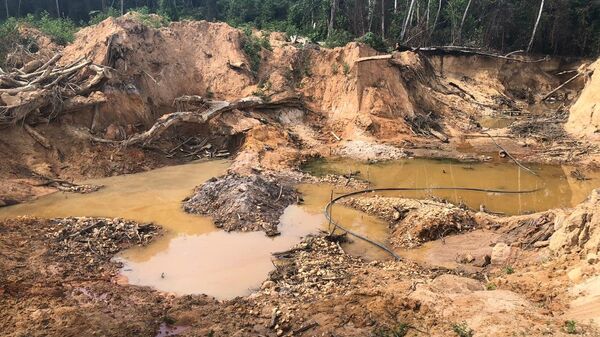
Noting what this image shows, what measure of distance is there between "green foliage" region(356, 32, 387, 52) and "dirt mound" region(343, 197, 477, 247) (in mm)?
12653

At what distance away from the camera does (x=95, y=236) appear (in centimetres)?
880

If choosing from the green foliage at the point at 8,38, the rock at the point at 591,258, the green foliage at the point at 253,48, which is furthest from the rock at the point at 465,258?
the green foliage at the point at 8,38

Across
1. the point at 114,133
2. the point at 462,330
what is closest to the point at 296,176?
the point at 114,133

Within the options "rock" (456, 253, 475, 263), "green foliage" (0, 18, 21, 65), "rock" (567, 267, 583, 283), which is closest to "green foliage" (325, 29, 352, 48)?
"green foliage" (0, 18, 21, 65)

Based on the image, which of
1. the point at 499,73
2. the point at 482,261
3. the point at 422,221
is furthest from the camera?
the point at 499,73

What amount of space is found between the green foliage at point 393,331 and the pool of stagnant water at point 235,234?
2.62 m

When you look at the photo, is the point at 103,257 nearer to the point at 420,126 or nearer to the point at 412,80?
the point at 420,126

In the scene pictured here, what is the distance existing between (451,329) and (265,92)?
13.4 metres

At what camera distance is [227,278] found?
7.71 meters

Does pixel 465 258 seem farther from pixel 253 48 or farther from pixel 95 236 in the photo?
pixel 253 48

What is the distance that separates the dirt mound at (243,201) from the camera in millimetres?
9609

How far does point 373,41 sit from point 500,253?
15.9 meters

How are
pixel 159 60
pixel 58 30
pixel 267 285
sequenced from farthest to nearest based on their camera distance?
pixel 58 30 → pixel 159 60 → pixel 267 285

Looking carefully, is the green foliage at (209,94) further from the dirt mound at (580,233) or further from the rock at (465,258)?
the dirt mound at (580,233)
